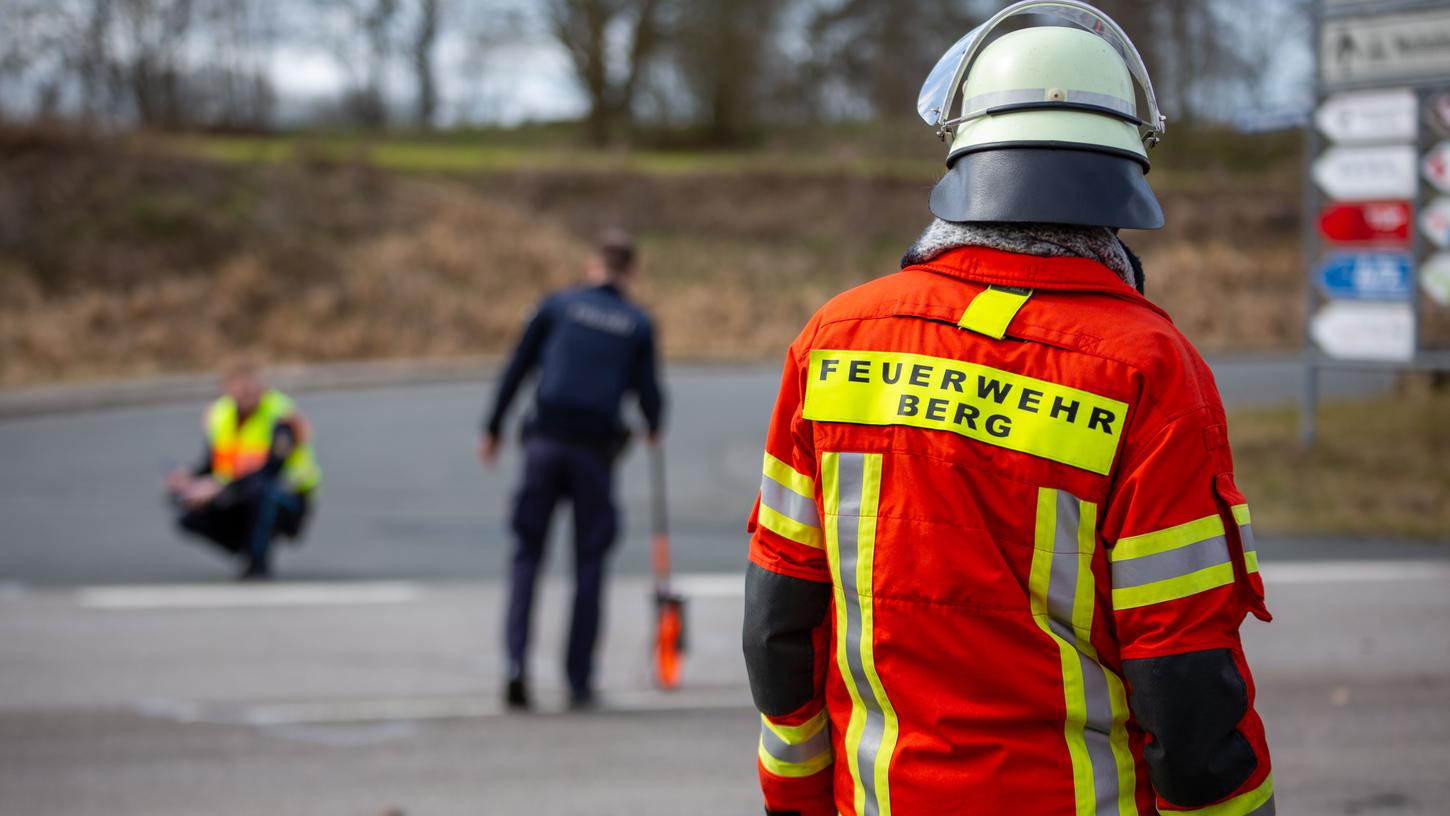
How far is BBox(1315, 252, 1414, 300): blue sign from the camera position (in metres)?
11.5

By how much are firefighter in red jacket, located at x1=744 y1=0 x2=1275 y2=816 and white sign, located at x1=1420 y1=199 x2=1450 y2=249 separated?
1069 centimetres

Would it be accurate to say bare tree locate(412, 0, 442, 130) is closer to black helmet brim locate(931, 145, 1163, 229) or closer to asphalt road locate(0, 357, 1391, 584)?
asphalt road locate(0, 357, 1391, 584)

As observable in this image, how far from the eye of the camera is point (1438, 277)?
11.4 meters

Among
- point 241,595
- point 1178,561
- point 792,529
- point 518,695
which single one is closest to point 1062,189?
point 1178,561

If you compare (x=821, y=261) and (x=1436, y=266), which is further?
(x=821, y=261)

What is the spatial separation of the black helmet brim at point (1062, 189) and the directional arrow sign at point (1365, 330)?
10.7 meters

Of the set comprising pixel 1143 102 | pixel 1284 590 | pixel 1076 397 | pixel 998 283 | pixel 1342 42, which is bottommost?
pixel 1284 590

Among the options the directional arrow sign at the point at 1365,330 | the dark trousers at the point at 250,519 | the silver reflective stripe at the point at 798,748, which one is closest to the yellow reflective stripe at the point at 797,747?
the silver reflective stripe at the point at 798,748

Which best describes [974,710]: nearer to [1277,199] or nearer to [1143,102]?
[1143,102]

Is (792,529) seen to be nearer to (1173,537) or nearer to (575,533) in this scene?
(1173,537)

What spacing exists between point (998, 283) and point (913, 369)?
6.9 inches

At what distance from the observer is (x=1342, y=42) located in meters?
11.7

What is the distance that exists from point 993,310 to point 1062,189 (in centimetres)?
19

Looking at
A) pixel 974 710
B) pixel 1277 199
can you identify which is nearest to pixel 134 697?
pixel 974 710
